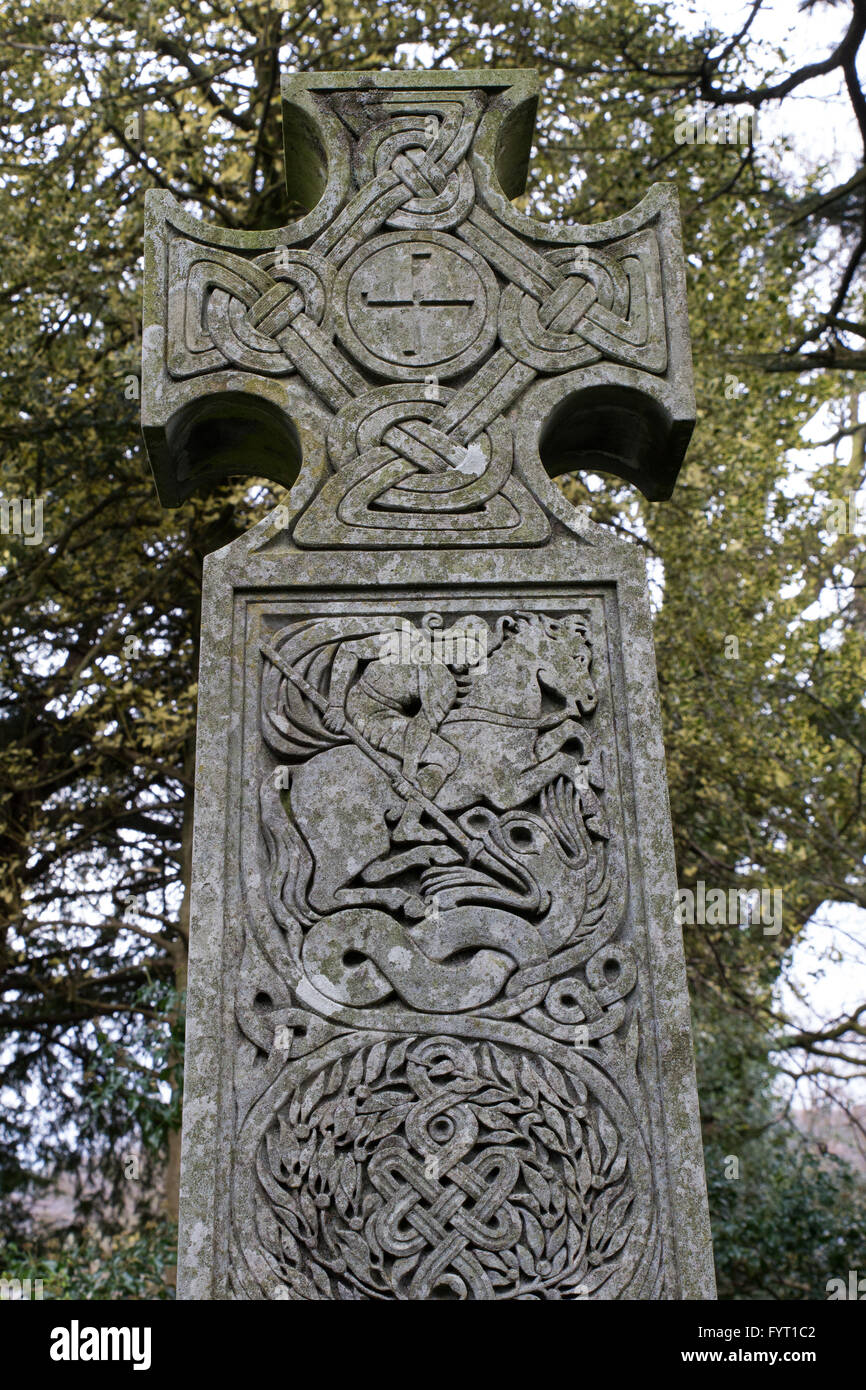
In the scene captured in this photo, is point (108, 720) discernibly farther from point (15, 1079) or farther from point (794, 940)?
point (794, 940)

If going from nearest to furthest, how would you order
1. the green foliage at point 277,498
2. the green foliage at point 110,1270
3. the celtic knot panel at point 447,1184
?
the celtic knot panel at point 447,1184, the green foliage at point 110,1270, the green foliage at point 277,498

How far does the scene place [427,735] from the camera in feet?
9.79

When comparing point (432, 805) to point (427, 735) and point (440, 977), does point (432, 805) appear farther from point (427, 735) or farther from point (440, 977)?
point (440, 977)

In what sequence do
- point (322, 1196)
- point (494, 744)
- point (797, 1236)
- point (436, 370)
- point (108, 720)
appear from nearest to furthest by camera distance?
point (322, 1196)
point (494, 744)
point (436, 370)
point (797, 1236)
point (108, 720)

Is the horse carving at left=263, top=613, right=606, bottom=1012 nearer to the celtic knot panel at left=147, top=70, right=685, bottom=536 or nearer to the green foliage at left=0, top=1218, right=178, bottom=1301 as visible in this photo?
the celtic knot panel at left=147, top=70, right=685, bottom=536

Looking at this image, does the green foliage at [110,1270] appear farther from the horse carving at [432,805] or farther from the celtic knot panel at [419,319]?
the celtic knot panel at [419,319]

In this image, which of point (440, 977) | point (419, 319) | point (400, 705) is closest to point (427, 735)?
point (400, 705)

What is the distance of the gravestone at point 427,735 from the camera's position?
8.56 feet

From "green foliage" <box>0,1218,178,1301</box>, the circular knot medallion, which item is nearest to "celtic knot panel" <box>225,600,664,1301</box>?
the circular knot medallion

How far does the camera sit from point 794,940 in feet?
29.6

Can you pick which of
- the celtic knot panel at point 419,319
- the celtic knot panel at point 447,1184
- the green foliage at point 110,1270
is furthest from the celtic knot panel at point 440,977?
the green foliage at point 110,1270

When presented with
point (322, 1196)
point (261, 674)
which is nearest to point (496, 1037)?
point (322, 1196)

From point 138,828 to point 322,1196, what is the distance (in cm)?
773

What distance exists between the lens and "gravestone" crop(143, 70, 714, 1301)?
261cm
